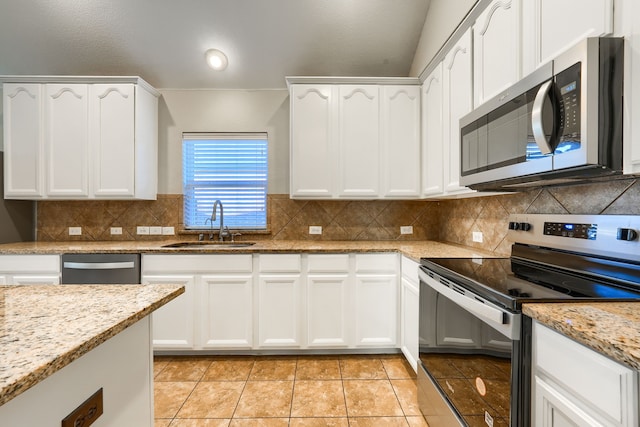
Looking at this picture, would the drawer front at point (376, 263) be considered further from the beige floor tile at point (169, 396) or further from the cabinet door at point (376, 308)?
the beige floor tile at point (169, 396)

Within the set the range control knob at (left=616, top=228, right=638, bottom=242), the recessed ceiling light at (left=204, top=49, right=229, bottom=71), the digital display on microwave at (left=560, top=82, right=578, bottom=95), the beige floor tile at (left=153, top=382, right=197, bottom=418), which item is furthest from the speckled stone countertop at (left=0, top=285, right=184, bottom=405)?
the recessed ceiling light at (left=204, top=49, right=229, bottom=71)

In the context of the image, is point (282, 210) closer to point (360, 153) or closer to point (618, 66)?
point (360, 153)

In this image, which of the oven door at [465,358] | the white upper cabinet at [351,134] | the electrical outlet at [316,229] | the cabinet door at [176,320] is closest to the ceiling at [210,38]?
the white upper cabinet at [351,134]

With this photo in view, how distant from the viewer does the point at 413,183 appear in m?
2.82

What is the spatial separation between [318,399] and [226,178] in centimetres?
218

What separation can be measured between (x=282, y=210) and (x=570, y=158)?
2461mm

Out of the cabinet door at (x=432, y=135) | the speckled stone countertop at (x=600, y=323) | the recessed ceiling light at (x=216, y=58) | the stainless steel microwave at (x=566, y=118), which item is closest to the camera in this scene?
the speckled stone countertop at (x=600, y=323)

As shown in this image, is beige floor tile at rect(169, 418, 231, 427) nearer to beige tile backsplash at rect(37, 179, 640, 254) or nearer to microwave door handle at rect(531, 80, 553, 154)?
beige tile backsplash at rect(37, 179, 640, 254)

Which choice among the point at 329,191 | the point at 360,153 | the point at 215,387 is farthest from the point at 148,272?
the point at 360,153

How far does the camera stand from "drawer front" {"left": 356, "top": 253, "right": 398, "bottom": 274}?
8.36ft

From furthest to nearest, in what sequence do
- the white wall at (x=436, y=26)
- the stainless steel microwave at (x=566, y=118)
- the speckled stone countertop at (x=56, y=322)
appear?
the white wall at (x=436, y=26) → the stainless steel microwave at (x=566, y=118) → the speckled stone countertop at (x=56, y=322)

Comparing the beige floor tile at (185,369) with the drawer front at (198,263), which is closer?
the beige floor tile at (185,369)

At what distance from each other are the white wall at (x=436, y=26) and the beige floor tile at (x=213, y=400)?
2.91 m

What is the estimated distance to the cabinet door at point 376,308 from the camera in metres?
2.55
